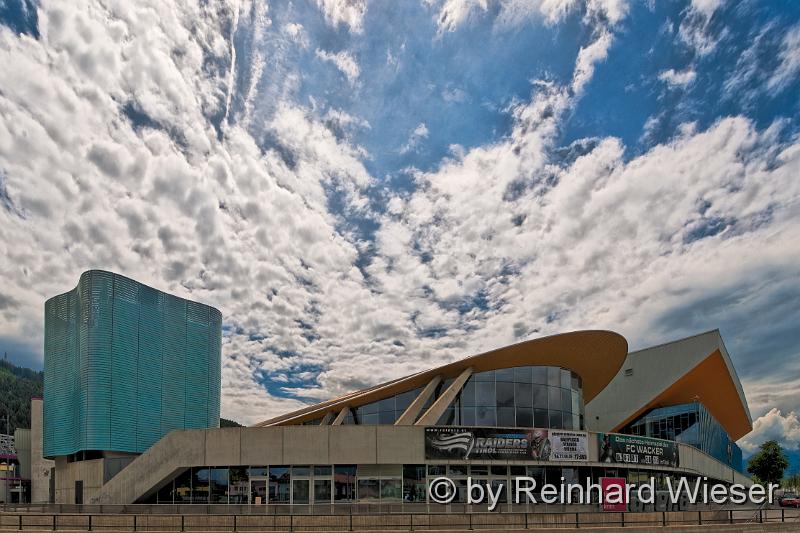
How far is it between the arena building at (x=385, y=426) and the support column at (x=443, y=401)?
9 cm

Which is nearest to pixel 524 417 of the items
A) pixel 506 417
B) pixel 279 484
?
pixel 506 417

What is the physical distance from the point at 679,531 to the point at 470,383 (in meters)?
17.7

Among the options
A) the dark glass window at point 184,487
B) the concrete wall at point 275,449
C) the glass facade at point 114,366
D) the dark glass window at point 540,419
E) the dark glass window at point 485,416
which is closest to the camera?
the concrete wall at point 275,449

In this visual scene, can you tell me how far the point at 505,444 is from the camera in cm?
3475

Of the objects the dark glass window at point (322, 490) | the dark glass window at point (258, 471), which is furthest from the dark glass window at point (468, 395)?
the dark glass window at point (258, 471)

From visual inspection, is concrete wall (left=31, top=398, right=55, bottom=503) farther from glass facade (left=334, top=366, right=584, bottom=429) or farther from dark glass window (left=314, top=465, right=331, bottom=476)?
dark glass window (left=314, top=465, right=331, bottom=476)

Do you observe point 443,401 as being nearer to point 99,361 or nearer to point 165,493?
point 165,493

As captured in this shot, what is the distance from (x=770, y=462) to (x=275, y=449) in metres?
86.9

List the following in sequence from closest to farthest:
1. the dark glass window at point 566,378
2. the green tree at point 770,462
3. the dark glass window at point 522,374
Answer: the dark glass window at point 522,374
the dark glass window at point 566,378
the green tree at point 770,462

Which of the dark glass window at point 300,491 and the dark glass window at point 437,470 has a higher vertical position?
the dark glass window at point 437,470

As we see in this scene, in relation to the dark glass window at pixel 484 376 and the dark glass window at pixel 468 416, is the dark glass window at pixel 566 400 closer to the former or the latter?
the dark glass window at pixel 484 376

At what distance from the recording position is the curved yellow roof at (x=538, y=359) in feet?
129

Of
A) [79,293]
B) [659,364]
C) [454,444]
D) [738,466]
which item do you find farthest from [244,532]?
[738,466]

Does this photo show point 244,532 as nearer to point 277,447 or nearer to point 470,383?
point 277,447
